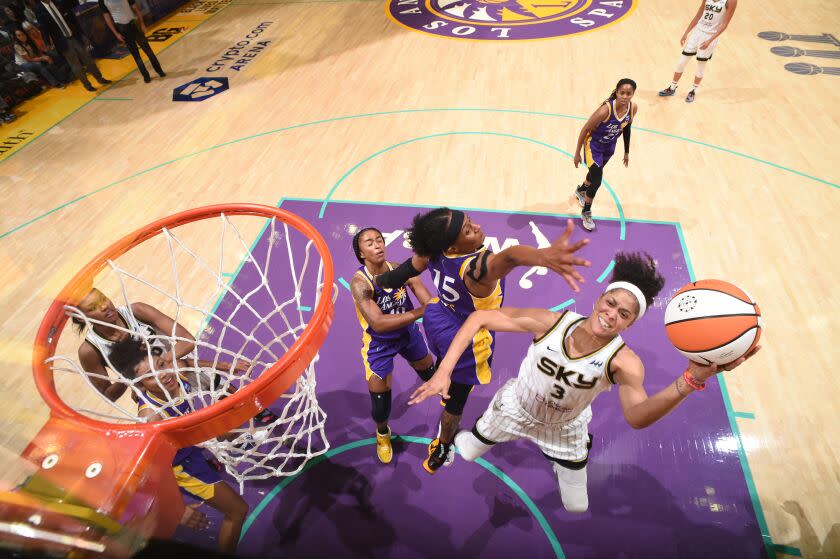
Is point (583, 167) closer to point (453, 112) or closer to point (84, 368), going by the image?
point (453, 112)

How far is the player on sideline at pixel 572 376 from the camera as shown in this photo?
6.87 ft

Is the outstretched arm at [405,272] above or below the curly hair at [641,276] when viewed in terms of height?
below

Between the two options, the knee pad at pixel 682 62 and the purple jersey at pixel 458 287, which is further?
the knee pad at pixel 682 62

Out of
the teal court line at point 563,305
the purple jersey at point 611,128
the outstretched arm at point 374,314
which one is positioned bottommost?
the teal court line at point 563,305

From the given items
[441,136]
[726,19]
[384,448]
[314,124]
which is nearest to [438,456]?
[384,448]

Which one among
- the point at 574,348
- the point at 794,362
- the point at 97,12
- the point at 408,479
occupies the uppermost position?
the point at 97,12

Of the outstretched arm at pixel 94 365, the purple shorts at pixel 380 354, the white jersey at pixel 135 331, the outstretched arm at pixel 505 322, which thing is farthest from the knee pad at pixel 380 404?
the outstretched arm at pixel 94 365

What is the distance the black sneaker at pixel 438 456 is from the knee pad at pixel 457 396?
411 millimetres

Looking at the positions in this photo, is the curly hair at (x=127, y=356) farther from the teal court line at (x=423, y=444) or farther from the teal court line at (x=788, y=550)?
the teal court line at (x=788, y=550)

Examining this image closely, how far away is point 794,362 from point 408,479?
3.18 meters

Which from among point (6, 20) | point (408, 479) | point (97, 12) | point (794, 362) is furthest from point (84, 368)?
point (97, 12)

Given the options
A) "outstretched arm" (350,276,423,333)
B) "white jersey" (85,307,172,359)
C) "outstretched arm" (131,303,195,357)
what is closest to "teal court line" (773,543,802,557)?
"outstretched arm" (350,276,423,333)

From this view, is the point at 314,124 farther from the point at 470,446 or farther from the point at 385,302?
the point at 470,446

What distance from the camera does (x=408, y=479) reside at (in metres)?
3.17
